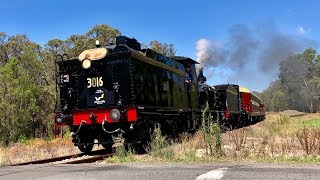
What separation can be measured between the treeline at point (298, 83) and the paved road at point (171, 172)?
330ft

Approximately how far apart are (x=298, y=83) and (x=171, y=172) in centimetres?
11524

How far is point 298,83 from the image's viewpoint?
381ft

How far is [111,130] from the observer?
12.8m

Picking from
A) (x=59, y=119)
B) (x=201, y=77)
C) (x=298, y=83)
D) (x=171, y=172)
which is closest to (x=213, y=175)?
(x=171, y=172)

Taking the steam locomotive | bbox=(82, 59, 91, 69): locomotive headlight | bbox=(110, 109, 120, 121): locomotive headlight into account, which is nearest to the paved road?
bbox=(110, 109, 120, 121): locomotive headlight

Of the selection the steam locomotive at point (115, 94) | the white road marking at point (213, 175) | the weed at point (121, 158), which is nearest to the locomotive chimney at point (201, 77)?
the steam locomotive at point (115, 94)

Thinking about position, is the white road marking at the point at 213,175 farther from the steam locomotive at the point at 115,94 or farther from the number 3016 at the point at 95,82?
the number 3016 at the point at 95,82

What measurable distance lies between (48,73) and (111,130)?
3423 centimetres

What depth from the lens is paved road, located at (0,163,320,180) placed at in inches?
281

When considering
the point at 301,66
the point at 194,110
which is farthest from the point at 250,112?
the point at 301,66

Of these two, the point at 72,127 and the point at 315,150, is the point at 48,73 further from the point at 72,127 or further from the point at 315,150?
the point at 315,150

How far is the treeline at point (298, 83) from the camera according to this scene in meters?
107

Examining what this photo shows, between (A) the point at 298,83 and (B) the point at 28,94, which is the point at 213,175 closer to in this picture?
(B) the point at 28,94

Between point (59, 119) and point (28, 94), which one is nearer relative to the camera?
point (59, 119)
